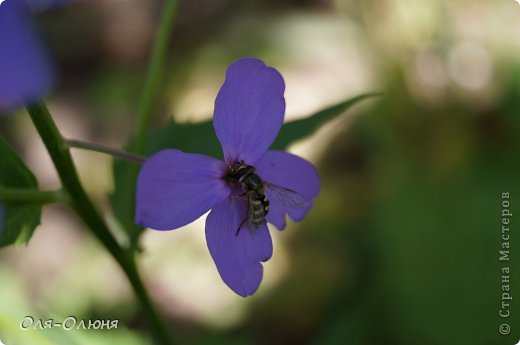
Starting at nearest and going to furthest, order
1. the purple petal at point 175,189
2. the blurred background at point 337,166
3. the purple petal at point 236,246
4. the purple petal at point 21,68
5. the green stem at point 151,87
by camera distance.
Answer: the purple petal at point 21,68, the purple petal at point 175,189, the purple petal at point 236,246, the green stem at point 151,87, the blurred background at point 337,166

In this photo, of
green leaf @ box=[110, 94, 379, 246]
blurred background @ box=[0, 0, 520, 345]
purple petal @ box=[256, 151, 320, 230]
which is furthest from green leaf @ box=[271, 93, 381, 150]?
blurred background @ box=[0, 0, 520, 345]

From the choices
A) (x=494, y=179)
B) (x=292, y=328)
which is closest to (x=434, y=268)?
(x=494, y=179)

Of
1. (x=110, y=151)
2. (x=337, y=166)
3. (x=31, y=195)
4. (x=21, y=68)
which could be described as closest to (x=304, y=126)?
(x=110, y=151)

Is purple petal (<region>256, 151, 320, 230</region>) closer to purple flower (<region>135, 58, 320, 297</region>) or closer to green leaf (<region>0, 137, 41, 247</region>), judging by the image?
purple flower (<region>135, 58, 320, 297</region>)

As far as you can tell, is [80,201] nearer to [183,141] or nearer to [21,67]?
[183,141]

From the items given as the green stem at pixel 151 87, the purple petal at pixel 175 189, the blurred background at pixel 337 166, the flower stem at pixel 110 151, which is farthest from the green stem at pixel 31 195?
the blurred background at pixel 337 166

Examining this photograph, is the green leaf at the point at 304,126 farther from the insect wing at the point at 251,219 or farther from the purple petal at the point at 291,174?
the insect wing at the point at 251,219
